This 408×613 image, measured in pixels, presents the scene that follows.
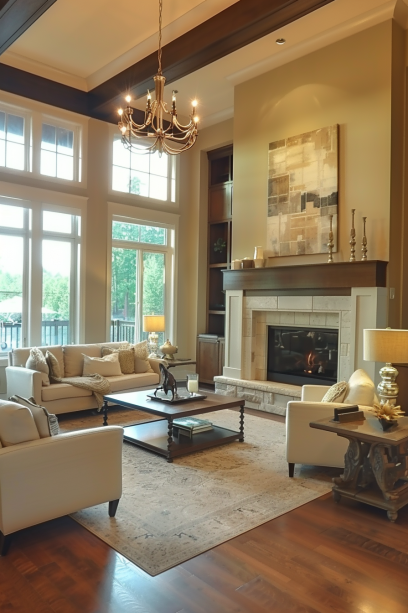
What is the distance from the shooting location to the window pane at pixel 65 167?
23.0ft

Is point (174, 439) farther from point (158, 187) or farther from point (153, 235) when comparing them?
point (158, 187)

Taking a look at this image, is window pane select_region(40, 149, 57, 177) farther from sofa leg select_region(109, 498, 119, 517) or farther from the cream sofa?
sofa leg select_region(109, 498, 119, 517)

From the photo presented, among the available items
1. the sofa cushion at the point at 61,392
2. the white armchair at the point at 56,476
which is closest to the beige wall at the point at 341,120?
the sofa cushion at the point at 61,392

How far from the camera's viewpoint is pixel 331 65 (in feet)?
18.8

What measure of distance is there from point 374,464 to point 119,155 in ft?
20.6

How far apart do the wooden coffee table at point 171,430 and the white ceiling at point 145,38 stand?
419 centimetres

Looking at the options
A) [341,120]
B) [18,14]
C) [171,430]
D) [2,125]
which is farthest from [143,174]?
[171,430]

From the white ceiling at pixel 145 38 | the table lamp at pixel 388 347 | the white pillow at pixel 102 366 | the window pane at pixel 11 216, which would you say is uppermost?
the white ceiling at pixel 145 38

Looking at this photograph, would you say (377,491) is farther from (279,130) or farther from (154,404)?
(279,130)

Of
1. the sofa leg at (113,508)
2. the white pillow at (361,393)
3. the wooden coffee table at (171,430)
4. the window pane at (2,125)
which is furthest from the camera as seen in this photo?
the window pane at (2,125)

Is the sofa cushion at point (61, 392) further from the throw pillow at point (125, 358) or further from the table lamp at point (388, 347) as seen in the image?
the table lamp at point (388, 347)

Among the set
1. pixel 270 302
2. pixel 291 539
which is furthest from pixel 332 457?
pixel 270 302

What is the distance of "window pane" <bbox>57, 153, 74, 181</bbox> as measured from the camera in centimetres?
701

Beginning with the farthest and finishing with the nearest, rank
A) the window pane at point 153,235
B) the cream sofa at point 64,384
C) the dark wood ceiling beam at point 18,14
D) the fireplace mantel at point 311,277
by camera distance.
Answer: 1. the window pane at point 153,235
2. the cream sofa at point 64,384
3. the fireplace mantel at point 311,277
4. the dark wood ceiling beam at point 18,14
